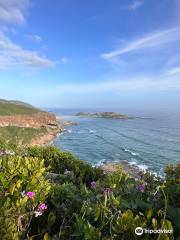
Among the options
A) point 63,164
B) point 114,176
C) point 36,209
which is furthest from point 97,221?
point 63,164

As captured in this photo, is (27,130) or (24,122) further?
(24,122)

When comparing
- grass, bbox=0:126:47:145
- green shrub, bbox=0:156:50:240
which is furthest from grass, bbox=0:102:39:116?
green shrub, bbox=0:156:50:240

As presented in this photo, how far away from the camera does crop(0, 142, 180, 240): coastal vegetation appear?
2568 mm

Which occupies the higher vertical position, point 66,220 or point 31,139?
point 66,220

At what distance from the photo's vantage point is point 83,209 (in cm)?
297

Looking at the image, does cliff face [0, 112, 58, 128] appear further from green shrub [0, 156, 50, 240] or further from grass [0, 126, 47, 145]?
green shrub [0, 156, 50, 240]

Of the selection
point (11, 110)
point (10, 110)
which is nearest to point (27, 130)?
point (10, 110)

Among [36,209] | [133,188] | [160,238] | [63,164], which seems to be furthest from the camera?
[63,164]

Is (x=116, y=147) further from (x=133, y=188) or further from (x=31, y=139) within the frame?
(x=133, y=188)

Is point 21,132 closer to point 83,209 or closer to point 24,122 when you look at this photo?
point 24,122

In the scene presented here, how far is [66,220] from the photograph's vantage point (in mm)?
3299

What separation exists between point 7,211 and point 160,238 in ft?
4.97

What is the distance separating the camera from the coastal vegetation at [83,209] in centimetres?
257

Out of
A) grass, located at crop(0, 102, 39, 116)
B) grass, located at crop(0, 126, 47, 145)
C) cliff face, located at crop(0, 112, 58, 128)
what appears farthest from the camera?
grass, located at crop(0, 102, 39, 116)
